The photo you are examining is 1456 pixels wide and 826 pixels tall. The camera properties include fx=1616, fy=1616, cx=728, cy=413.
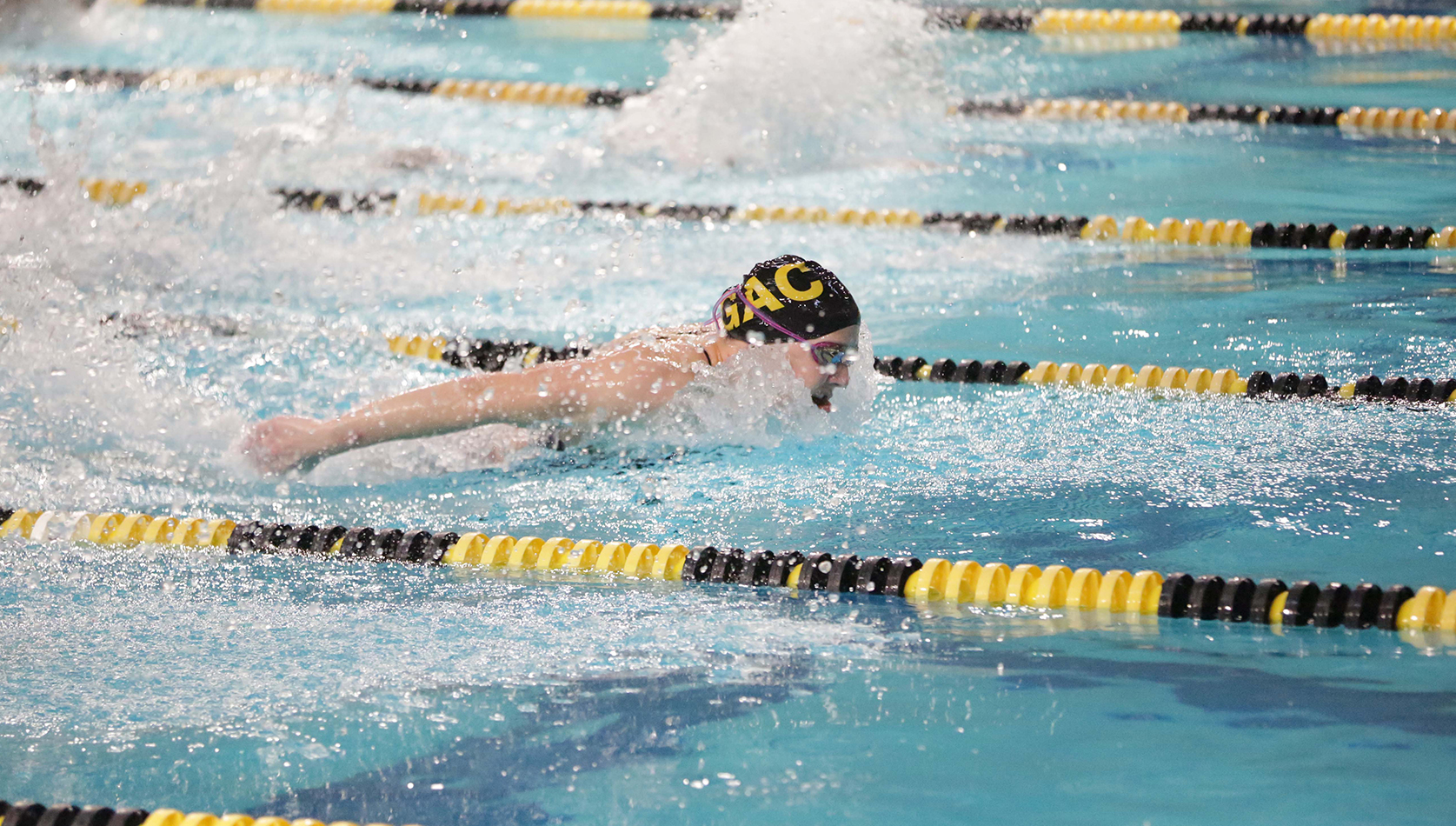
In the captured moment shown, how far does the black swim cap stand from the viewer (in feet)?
12.3

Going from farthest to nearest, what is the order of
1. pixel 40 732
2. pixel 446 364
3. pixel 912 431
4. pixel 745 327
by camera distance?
pixel 446 364 < pixel 912 431 < pixel 745 327 < pixel 40 732

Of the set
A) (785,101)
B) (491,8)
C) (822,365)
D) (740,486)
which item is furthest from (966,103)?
(740,486)

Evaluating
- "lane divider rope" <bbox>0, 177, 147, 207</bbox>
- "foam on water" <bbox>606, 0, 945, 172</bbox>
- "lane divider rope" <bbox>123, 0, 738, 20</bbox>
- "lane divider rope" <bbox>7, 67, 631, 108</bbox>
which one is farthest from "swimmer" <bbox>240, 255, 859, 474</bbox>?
"lane divider rope" <bbox>123, 0, 738, 20</bbox>

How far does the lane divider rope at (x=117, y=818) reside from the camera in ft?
7.35

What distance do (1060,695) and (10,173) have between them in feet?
20.8

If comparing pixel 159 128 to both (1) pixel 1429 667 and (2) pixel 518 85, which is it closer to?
(2) pixel 518 85

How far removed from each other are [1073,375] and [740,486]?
1.27m

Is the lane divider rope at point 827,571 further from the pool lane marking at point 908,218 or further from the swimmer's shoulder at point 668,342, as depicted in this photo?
the pool lane marking at point 908,218

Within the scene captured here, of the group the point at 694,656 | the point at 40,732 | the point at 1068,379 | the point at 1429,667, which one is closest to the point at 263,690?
the point at 40,732

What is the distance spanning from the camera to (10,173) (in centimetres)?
743

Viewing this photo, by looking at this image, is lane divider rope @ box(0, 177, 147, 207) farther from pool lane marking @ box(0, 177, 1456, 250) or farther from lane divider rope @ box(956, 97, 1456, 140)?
lane divider rope @ box(956, 97, 1456, 140)

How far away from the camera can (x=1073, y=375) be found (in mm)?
4602

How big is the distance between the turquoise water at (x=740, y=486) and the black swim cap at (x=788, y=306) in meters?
0.23

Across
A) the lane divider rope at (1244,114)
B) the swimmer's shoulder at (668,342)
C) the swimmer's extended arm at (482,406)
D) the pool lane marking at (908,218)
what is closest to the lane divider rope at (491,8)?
the lane divider rope at (1244,114)
